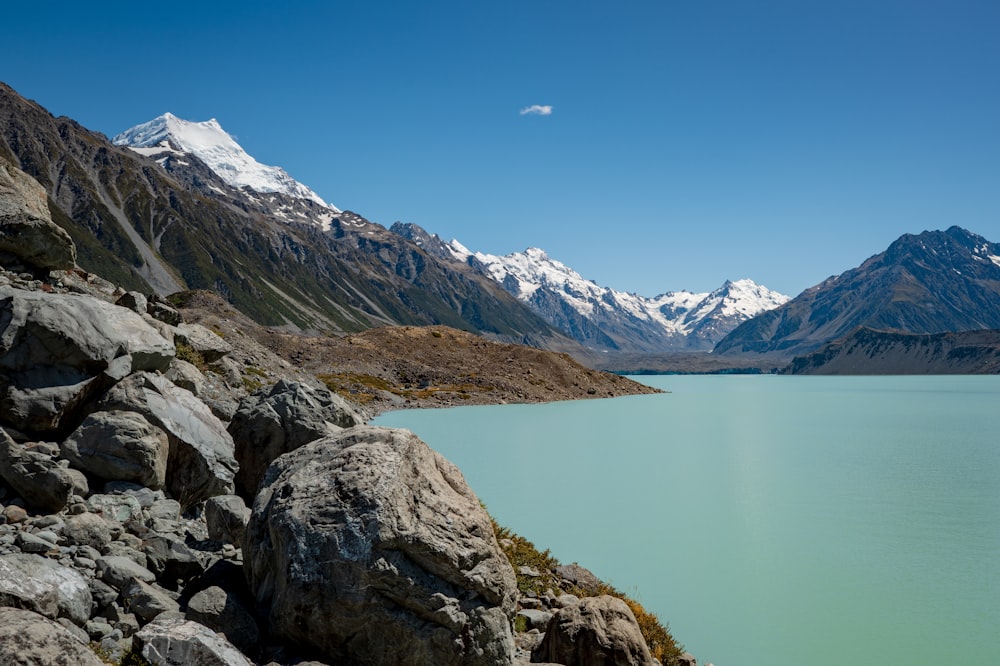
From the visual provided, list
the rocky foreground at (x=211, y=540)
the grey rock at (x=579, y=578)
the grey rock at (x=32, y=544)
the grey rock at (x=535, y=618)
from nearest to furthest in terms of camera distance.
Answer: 1. the rocky foreground at (x=211, y=540)
2. the grey rock at (x=32, y=544)
3. the grey rock at (x=535, y=618)
4. the grey rock at (x=579, y=578)

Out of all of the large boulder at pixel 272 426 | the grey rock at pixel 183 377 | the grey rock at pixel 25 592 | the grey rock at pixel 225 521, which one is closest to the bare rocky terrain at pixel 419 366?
the grey rock at pixel 183 377

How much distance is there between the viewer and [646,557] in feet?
82.3

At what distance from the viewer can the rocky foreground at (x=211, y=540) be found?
9438 mm

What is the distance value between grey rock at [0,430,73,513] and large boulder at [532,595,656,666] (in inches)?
389

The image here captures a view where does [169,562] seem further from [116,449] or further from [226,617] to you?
[116,449]

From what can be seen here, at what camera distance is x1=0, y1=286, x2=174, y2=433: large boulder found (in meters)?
14.3

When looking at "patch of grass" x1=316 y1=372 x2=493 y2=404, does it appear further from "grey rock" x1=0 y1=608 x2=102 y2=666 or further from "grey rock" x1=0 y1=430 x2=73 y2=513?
"grey rock" x1=0 y1=608 x2=102 y2=666

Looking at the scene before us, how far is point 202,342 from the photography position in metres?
32.0

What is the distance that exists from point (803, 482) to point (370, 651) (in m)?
38.1

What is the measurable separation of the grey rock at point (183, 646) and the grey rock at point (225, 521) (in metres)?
4.60

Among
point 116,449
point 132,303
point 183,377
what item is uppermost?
point 132,303

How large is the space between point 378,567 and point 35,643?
4.26m

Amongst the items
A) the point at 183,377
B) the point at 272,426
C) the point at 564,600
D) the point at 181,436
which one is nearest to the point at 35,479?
the point at 181,436

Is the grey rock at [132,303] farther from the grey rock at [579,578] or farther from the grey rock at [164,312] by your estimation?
the grey rock at [579,578]
